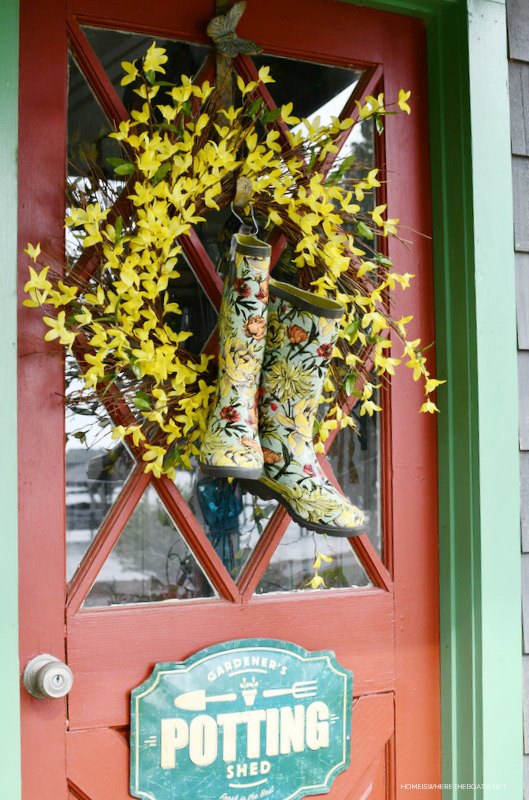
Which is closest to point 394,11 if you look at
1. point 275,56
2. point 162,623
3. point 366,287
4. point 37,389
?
point 275,56

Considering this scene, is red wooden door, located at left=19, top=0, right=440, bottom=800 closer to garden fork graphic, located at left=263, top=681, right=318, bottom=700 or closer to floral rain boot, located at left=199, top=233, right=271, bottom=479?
garden fork graphic, located at left=263, top=681, right=318, bottom=700

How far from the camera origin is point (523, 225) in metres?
1.88

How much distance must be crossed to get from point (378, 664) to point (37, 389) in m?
0.92

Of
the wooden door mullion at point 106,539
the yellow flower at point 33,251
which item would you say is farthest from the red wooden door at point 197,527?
the yellow flower at point 33,251

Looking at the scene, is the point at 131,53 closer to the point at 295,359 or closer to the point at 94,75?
the point at 94,75

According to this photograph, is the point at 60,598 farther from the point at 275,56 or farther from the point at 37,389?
the point at 275,56

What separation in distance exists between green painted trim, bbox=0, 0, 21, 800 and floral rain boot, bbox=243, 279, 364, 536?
444 mm

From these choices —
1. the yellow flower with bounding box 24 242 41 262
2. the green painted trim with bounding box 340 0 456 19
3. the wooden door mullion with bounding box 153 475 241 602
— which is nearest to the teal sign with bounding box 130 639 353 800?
the wooden door mullion with bounding box 153 475 241 602

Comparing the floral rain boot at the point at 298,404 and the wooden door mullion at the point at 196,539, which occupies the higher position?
the floral rain boot at the point at 298,404

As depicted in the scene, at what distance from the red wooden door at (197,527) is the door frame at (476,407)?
0.05 metres

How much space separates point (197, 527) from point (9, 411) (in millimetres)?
448

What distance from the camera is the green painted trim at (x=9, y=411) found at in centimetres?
137

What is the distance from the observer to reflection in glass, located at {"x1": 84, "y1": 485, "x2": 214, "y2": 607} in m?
1.58

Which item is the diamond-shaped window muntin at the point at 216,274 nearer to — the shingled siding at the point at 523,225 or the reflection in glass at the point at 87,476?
the reflection in glass at the point at 87,476
